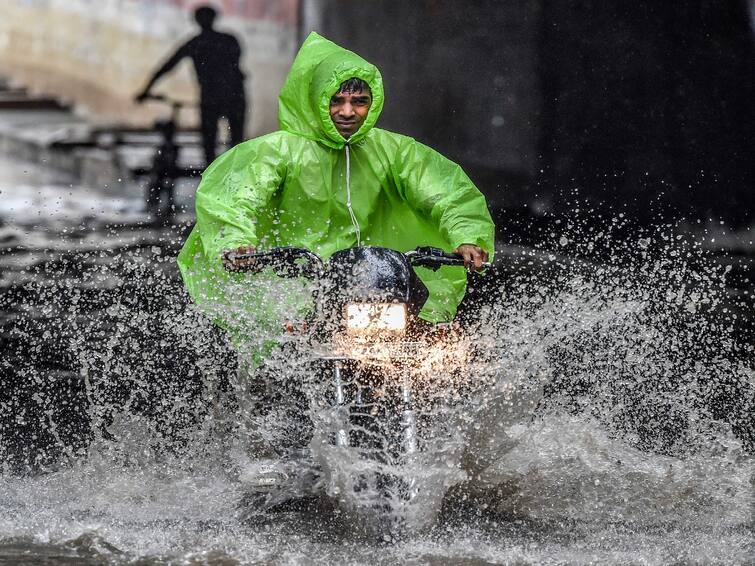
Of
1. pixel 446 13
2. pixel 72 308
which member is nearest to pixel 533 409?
pixel 72 308

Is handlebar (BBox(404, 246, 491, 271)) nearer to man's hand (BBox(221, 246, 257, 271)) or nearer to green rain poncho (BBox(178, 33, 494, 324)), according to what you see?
green rain poncho (BBox(178, 33, 494, 324))

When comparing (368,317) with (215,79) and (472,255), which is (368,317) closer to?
(472,255)

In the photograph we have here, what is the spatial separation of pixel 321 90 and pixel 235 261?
3.27 feet

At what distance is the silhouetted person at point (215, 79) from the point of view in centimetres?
1758

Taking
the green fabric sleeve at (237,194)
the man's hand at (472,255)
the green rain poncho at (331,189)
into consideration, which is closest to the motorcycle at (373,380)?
the man's hand at (472,255)

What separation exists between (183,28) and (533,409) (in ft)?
41.7

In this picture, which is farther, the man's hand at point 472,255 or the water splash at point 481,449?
the man's hand at point 472,255

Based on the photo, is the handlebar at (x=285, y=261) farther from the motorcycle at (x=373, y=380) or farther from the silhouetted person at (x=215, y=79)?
the silhouetted person at (x=215, y=79)

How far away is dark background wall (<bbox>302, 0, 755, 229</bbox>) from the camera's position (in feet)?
45.0

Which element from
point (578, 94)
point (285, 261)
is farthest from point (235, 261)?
point (578, 94)

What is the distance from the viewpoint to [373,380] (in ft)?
16.0

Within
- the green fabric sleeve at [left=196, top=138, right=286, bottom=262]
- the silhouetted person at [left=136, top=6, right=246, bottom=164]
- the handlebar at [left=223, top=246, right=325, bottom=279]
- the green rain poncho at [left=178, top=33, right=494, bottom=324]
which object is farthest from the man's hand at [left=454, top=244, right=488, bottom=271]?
the silhouetted person at [left=136, top=6, right=246, bottom=164]

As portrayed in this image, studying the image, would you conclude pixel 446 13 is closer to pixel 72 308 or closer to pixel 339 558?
pixel 72 308

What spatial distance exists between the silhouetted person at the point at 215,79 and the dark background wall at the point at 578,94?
4.07ft
